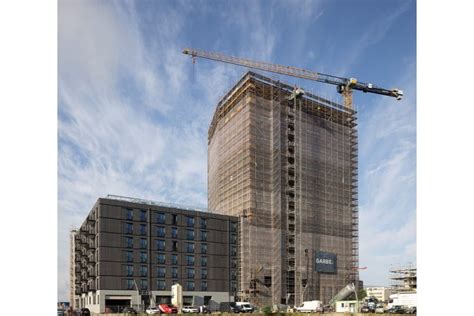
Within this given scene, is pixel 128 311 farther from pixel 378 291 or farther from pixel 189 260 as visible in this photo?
pixel 378 291

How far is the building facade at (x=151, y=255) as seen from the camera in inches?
872

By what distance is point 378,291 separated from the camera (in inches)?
1051

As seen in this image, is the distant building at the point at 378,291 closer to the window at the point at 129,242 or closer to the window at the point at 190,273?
the window at the point at 190,273

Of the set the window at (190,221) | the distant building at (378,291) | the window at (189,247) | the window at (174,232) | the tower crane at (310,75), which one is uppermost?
Result: the tower crane at (310,75)

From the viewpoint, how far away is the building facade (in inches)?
872

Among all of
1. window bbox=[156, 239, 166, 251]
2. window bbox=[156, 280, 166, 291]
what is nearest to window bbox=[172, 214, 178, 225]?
window bbox=[156, 239, 166, 251]

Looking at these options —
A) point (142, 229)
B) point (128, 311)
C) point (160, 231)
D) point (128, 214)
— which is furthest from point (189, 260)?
point (128, 311)

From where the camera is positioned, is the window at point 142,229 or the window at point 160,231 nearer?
the window at point 142,229

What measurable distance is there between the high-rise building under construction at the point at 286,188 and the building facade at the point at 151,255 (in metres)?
1.18

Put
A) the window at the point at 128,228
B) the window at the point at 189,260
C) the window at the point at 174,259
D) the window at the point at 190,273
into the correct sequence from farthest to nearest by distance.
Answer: the window at the point at 189,260
the window at the point at 190,273
the window at the point at 174,259
the window at the point at 128,228

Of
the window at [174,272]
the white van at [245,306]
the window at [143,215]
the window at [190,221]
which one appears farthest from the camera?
the window at [190,221]

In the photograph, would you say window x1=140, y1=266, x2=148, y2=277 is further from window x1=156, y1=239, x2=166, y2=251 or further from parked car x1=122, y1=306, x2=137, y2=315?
parked car x1=122, y1=306, x2=137, y2=315

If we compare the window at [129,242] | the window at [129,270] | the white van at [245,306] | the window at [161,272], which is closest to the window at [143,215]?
the window at [129,242]
